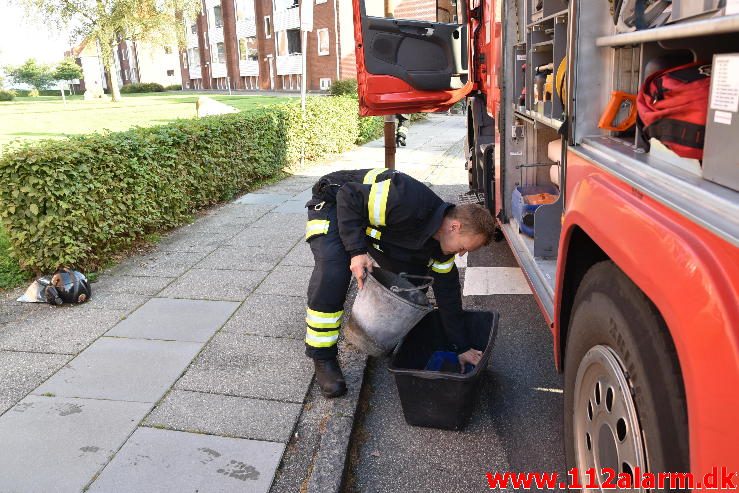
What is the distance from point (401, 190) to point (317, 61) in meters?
37.1

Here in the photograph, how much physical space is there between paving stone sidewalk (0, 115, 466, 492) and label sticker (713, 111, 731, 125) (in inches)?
78.2

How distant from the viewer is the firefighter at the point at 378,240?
3008 millimetres

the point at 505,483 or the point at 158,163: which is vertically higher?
the point at 158,163

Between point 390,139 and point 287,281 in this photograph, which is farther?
point 390,139

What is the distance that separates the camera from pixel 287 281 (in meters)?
5.08

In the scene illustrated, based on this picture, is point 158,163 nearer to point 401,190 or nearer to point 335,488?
point 401,190

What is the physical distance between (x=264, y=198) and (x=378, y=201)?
5.66 metres

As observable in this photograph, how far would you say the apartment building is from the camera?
36.6 meters

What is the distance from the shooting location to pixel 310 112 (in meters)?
11.3

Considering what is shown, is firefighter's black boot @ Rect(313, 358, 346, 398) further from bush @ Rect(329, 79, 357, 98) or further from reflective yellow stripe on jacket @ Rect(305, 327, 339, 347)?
bush @ Rect(329, 79, 357, 98)

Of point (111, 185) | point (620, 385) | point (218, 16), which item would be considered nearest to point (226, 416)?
point (620, 385)

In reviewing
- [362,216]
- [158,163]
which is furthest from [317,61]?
[362,216]

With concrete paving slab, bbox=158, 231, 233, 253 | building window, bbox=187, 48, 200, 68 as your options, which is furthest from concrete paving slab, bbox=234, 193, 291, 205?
building window, bbox=187, 48, 200, 68

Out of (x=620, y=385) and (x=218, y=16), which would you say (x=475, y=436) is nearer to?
(x=620, y=385)
